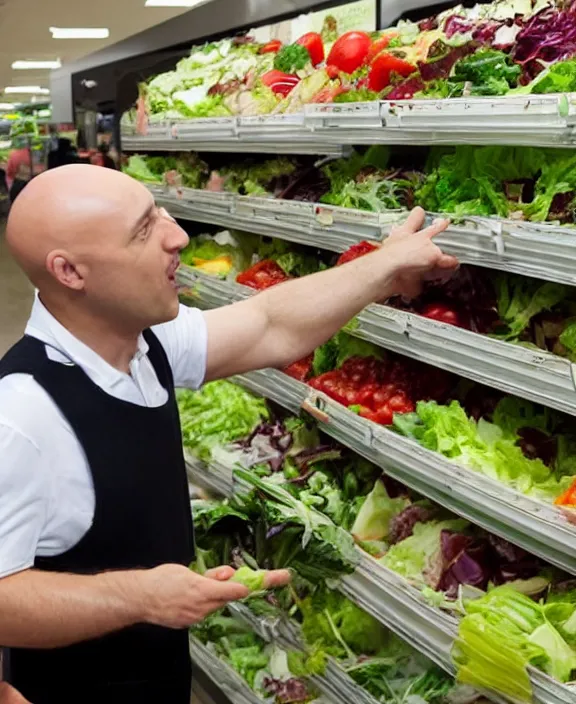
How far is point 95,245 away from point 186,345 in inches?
22.0

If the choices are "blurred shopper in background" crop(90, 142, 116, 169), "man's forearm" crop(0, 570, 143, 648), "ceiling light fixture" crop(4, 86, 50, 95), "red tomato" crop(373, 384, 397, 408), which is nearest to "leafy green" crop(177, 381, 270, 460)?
"red tomato" crop(373, 384, 397, 408)

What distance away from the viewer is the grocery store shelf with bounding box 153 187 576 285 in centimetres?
200

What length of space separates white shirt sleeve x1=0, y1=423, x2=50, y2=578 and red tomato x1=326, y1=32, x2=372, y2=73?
5.84 ft

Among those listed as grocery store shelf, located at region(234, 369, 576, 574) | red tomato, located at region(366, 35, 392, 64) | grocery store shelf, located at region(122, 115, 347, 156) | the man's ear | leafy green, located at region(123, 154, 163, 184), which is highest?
red tomato, located at region(366, 35, 392, 64)

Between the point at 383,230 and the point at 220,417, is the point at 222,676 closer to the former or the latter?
the point at 220,417

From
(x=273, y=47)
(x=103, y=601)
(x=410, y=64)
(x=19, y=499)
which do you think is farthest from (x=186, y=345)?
(x=273, y=47)

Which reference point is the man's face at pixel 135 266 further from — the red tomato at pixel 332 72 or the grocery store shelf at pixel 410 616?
the red tomato at pixel 332 72

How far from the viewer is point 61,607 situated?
73.9 inches

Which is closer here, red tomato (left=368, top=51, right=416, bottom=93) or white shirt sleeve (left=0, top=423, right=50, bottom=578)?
white shirt sleeve (left=0, top=423, right=50, bottom=578)

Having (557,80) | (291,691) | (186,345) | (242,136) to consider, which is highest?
(557,80)

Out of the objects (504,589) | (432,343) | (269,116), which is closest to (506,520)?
(504,589)

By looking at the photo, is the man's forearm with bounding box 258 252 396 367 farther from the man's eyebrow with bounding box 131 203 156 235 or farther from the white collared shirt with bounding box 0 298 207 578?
the man's eyebrow with bounding box 131 203 156 235

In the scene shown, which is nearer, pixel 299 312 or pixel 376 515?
pixel 299 312

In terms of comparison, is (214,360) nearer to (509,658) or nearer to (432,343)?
(432,343)
